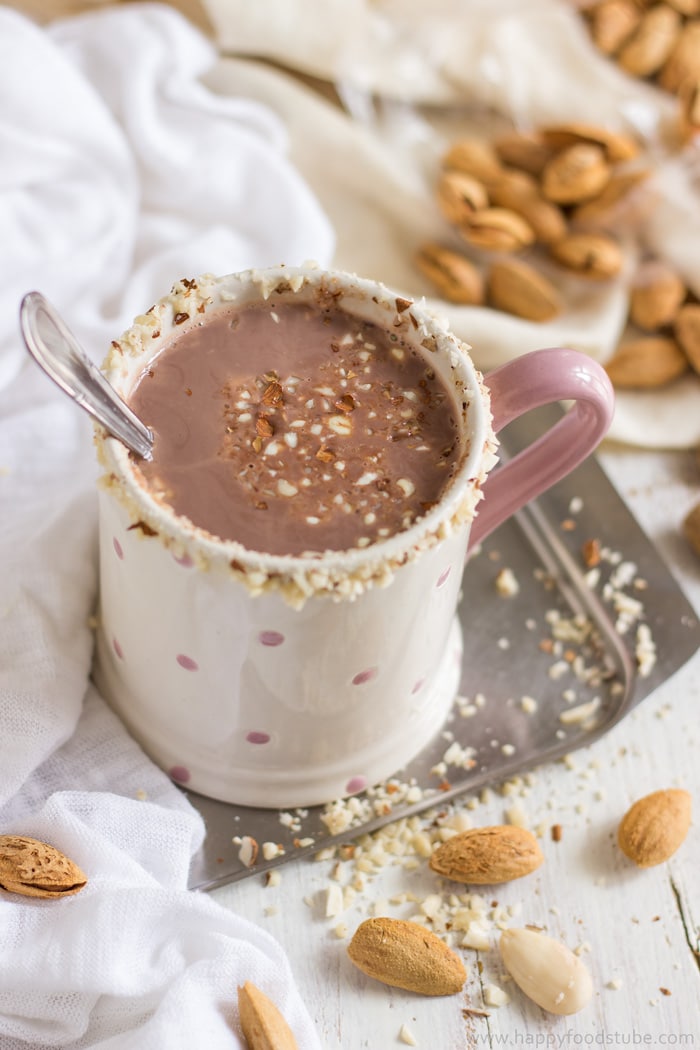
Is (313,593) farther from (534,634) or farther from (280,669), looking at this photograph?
(534,634)

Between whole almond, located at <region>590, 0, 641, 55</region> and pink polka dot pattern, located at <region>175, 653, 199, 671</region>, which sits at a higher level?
whole almond, located at <region>590, 0, 641, 55</region>

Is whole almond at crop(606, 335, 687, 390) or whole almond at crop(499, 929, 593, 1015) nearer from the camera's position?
whole almond at crop(499, 929, 593, 1015)

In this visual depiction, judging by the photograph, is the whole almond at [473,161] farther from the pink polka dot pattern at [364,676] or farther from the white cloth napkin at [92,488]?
the pink polka dot pattern at [364,676]

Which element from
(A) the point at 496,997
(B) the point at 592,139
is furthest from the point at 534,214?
(A) the point at 496,997

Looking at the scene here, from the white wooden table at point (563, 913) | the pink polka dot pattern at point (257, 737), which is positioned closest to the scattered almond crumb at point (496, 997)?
the white wooden table at point (563, 913)

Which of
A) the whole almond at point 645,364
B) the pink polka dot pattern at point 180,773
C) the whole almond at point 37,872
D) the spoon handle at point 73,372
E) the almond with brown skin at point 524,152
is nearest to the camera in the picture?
the spoon handle at point 73,372

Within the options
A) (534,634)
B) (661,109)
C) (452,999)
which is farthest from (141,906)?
(661,109)

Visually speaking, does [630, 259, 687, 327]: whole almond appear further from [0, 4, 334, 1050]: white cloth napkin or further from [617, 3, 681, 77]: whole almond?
[0, 4, 334, 1050]: white cloth napkin

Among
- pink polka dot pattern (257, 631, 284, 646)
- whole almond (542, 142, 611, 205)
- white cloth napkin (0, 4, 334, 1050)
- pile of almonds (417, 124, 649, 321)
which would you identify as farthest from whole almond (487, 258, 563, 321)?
pink polka dot pattern (257, 631, 284, 646)

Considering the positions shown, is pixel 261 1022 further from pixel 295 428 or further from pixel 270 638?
pixel 295 428
